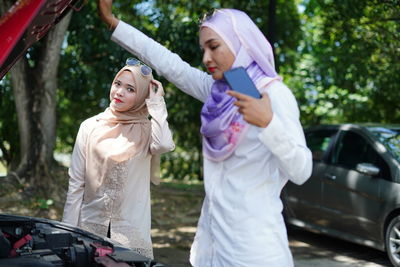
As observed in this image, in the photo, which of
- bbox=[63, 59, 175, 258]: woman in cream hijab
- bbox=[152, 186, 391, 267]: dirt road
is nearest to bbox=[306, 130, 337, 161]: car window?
bbox=[152, 186, 391, 267]: dirt road

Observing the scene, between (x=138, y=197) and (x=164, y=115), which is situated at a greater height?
(x=164, y=115)

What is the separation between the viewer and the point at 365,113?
41.1ft

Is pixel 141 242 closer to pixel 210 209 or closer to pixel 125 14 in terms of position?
pixel 210 209

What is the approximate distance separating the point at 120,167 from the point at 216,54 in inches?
61.0

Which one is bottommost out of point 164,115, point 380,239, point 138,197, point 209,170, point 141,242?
point 380,239

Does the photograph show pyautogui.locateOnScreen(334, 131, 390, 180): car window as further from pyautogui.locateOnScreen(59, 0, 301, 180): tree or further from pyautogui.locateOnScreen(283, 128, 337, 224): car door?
pyautogui.locateOnScreen(59, 0, 301, 180): tree

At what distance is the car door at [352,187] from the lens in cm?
656

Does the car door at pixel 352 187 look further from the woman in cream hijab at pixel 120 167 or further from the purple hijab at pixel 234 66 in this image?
the purple hijab at pixel 234 66

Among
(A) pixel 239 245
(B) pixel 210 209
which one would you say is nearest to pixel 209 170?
(B) pixel 210 209

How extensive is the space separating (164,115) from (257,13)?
8.42 m

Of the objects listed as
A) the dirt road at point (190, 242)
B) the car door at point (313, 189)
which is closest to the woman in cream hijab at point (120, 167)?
the dirt road at point (190, 242)

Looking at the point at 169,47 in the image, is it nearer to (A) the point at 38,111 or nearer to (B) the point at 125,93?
(A) the point at 38,111

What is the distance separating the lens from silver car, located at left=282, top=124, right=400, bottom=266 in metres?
6.41

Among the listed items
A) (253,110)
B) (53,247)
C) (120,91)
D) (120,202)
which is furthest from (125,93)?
(253,110)
